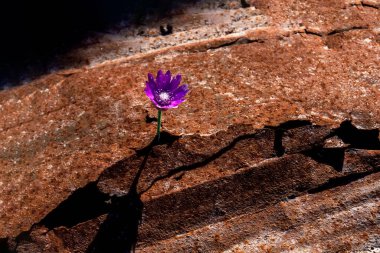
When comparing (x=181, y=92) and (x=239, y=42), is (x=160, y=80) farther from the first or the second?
(x=239, y=42)

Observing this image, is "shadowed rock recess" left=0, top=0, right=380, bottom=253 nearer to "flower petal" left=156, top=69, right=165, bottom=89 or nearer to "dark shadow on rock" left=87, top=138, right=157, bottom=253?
"dark shadow on rock" left=87, top=138, right=157, bottom=253

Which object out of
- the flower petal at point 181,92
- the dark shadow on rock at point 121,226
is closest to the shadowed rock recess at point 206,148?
the dark shadow on rock at point 121,226

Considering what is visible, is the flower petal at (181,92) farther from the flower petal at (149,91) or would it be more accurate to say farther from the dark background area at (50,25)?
the dark background area at (50,25)

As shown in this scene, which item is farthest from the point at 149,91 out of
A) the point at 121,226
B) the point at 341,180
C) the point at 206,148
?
the point at 341,180

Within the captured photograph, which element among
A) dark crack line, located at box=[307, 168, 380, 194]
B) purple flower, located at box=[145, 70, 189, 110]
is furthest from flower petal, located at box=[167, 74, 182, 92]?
dark crack line, located at box=[307, 168, 380, 194]

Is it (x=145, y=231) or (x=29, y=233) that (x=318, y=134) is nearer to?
(x=145, y=231)

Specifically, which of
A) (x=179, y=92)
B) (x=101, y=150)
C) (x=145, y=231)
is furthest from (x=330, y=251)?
(x=101, y=150)

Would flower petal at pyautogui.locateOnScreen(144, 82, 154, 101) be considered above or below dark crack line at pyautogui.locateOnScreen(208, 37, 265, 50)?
below
